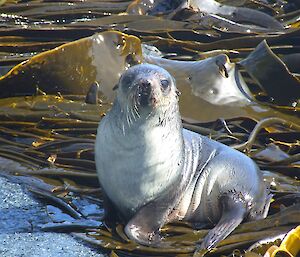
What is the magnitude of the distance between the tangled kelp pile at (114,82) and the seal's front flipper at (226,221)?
4 cm

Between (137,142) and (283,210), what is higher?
(137,142)

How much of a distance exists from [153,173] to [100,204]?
0.48m

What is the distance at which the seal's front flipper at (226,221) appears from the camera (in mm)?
4223

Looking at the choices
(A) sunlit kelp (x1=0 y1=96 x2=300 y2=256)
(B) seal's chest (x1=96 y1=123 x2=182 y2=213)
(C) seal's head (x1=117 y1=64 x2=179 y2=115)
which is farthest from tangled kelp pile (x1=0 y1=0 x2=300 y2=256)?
(C) seal's head (x1=117 y1=64 x2=179 y2=115)

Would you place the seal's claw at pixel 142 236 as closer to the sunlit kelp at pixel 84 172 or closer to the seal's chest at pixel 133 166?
the sunlit kelp at pixel 84 172

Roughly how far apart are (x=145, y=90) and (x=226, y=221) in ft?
A: 2.44

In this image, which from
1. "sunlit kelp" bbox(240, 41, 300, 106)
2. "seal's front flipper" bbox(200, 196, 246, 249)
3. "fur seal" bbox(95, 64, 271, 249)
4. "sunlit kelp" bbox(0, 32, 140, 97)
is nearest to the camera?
"seal's front flipper" bbox(200, 196, 246, 249)

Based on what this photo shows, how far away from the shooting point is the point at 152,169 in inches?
174

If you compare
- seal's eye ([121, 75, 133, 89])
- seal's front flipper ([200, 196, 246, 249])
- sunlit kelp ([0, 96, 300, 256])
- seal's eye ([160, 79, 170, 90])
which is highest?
seal's eye ([121, 75, 133, 89])

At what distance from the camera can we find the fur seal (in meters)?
4.32

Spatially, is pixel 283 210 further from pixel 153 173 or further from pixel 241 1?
pixel 241 1

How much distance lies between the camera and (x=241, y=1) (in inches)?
341

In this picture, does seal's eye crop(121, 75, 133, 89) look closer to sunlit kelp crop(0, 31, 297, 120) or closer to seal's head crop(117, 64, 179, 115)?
seal's head crop(117, 64, 179, 115)

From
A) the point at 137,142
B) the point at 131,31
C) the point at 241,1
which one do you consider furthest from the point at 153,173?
the point at 241,1
